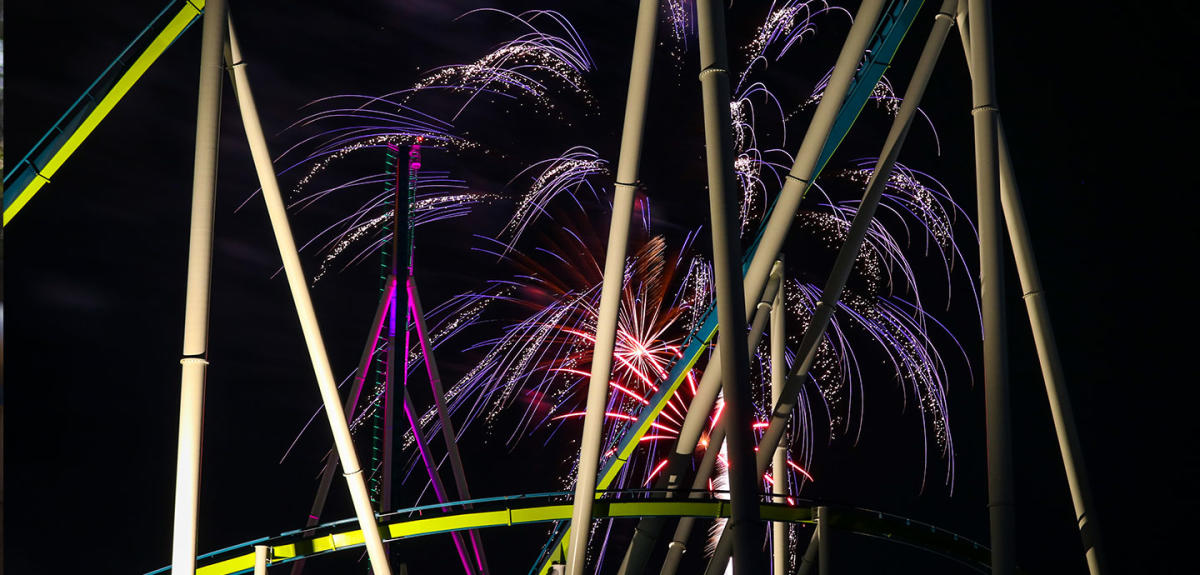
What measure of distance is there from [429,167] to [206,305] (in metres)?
24.9

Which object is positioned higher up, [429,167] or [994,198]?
[429,167]

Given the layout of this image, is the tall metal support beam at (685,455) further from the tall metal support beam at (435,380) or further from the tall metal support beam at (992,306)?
the tall metal support beam at (435,380)

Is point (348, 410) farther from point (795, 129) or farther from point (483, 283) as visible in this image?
point (483, 283)

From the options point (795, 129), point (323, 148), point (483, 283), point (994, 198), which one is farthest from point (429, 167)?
point (994, 198)

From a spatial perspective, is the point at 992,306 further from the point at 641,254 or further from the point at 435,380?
the point at 641,254

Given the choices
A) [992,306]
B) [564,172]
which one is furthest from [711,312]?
[564,172]

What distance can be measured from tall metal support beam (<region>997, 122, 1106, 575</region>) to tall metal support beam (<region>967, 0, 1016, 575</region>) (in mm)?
2994

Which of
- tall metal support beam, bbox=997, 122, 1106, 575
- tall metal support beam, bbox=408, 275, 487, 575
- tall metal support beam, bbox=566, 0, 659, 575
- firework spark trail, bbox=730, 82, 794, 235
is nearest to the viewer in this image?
tall metal support beam, bbox=566, 0, 659, 575

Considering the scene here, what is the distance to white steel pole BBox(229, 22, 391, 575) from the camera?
449 inches

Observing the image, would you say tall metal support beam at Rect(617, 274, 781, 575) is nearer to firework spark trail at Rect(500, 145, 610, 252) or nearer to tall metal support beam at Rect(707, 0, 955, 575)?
tall metal support beam at Rect(707, 0, 955, 575)

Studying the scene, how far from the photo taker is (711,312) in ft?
45.4

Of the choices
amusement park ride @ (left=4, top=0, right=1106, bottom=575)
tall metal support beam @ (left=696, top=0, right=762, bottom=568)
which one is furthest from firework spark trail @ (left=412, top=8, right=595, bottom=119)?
tall metal support beam @ (left=696, top=0, right=762, bottom=568)

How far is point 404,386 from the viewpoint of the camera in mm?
17875

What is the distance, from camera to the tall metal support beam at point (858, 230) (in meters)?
12.8
